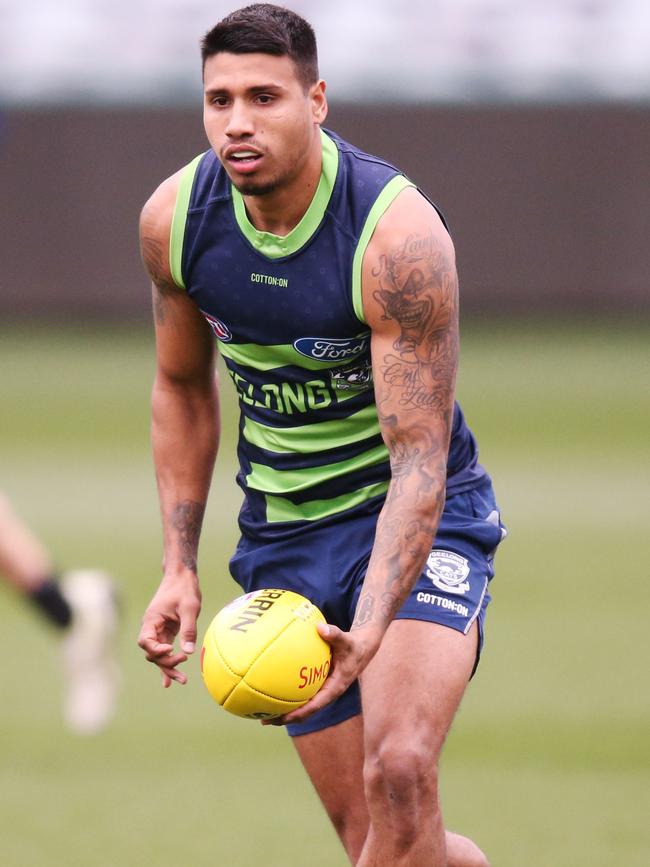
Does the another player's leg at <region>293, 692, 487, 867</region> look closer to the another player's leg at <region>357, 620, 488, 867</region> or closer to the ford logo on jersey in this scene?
the another player's leg at <region>357, 620, 488, 867</region>

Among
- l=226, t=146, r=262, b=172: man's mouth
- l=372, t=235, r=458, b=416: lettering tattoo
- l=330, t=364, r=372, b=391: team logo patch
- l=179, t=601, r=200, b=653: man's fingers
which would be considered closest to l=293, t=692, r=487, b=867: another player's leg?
l=179, t=601, r=200, b=653: man's fingers

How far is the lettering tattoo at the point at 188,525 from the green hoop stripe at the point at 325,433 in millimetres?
415

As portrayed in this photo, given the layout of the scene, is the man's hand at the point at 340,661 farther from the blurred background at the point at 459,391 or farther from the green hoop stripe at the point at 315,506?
the blurred background at the point at 459,391

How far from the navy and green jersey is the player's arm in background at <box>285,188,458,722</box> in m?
0.09

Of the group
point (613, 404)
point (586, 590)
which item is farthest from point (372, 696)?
point (613, 404)

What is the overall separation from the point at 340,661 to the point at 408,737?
374mm

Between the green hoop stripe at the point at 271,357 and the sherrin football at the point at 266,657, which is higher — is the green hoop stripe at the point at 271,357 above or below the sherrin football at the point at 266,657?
above

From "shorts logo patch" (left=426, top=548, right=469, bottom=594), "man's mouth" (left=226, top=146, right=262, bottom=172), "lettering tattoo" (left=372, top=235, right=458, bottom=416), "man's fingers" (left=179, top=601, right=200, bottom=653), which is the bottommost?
"man's fingers" (left=179, top=601, right=200, bottom=653)

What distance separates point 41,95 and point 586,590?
43.5 feet

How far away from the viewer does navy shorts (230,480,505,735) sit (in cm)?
515

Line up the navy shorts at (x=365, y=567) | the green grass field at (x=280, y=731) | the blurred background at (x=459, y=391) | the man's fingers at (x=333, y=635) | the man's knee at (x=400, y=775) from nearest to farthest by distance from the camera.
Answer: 1. the man's fingers at (x=333, y=635)
2. the man's knee at (x=400, y=775)
3. the navy shorts at (x=365, y=567)
4. the green grass field at (x=280, y=731)
5. the blurred background at (x=459, y=391)

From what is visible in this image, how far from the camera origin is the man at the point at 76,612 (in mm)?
4562

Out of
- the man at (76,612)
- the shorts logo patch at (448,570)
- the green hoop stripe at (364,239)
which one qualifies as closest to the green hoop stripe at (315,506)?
the shorts logo patch at (448,570)

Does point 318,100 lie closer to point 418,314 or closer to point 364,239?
point 364,239
